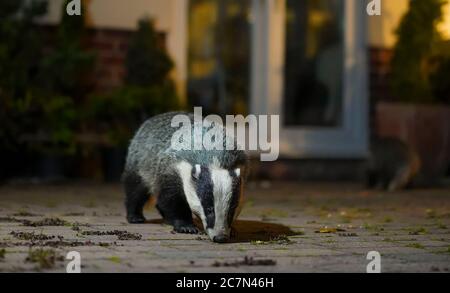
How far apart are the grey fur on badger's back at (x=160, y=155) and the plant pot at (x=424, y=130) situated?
14.9ft

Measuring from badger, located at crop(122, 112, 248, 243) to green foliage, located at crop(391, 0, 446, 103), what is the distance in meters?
4.93

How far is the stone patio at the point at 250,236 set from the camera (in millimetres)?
3588

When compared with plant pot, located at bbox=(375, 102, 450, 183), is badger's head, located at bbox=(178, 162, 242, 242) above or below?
above

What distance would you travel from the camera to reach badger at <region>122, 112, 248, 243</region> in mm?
4258

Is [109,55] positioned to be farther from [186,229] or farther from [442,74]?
[186,229]

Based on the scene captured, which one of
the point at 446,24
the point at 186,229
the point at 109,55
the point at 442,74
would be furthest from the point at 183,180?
the point at 446,24

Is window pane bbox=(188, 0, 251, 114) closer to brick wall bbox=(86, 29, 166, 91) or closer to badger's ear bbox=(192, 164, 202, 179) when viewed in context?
brick wall bbox=(86, 29, 166, 91)

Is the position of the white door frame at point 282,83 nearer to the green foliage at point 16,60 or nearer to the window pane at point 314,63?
the window pane at point 314,63

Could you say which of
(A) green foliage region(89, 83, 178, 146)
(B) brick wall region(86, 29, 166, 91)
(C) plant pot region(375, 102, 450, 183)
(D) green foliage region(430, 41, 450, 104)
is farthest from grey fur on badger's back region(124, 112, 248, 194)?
(D) green foliage region(430, 41, 450, 104)

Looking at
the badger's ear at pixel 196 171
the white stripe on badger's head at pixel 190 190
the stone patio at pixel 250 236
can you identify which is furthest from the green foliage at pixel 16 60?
the badger's ear at pixel 196 171

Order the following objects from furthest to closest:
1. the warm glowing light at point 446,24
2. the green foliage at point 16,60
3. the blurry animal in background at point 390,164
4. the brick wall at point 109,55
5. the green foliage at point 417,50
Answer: the warm glowing light at point 446,24
the green foliage at point 417,50
the brick wall at point 109,55
the blurry animal in background at point 390,164
the green foliage at point 16,60

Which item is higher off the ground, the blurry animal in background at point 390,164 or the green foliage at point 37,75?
the green foliage at point 37,75

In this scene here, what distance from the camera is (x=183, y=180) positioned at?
456 centimetres
